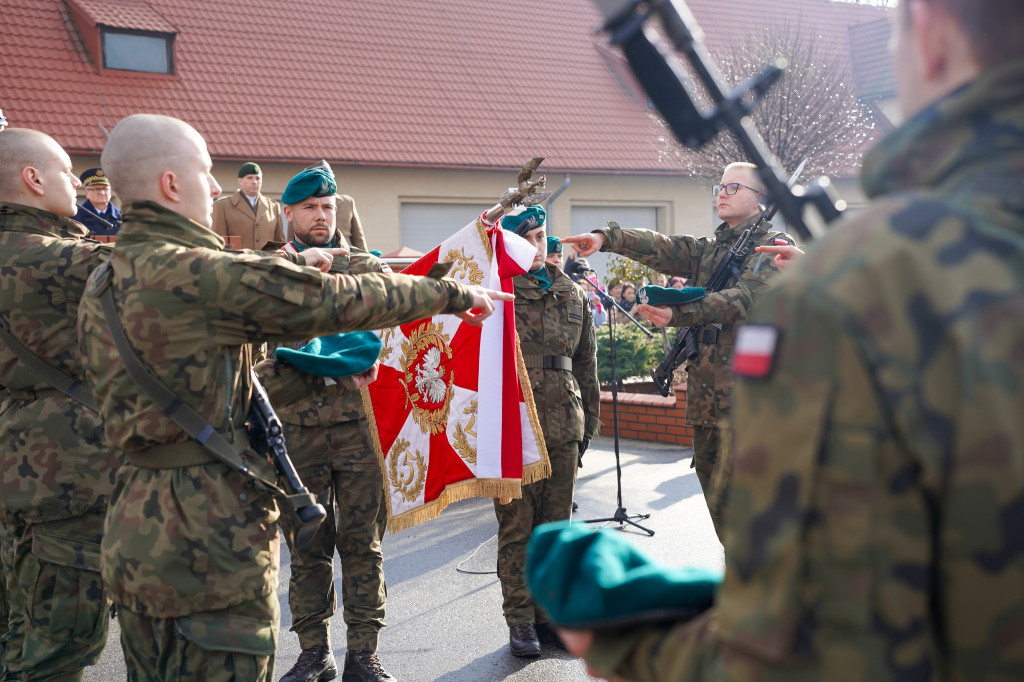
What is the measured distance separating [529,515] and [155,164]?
2859mm

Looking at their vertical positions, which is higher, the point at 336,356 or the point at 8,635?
the point at 336,356

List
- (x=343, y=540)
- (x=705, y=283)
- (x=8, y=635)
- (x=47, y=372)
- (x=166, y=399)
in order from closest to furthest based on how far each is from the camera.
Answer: (x=166, y=399)
(x=47, y=372)
(x=8, y=635)
(x=343, y=540)
(x=705, y=283)

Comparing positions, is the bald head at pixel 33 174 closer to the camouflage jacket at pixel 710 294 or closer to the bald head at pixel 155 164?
the bald head at pixel 155 164

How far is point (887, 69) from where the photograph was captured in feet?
71.2

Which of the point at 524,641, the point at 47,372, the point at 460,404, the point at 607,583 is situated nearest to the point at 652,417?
the point at 524,641

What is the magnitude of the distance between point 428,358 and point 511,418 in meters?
0.52

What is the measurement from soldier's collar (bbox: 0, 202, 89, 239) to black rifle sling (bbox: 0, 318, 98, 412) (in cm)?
39

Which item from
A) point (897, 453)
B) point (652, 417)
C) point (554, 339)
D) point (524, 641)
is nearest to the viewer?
point (897, 453)

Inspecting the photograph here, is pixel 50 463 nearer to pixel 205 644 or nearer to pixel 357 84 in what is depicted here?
pixel 205 644

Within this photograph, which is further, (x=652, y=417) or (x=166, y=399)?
(x=652, y=417)

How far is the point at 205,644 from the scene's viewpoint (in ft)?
8.21

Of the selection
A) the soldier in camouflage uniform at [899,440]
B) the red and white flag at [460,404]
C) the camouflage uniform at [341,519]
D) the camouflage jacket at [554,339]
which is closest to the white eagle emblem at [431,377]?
the red and white flag at [460,404]

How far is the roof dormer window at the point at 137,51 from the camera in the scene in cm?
1647

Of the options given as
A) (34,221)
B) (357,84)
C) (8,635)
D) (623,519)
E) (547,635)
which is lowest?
(547,635)
